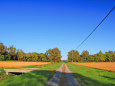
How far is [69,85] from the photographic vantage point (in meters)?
9.70

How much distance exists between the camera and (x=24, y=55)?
4872 inches

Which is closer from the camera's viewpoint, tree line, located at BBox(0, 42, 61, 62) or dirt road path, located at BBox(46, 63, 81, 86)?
dirt road path, located at BBox(46, 63, 81, 86)

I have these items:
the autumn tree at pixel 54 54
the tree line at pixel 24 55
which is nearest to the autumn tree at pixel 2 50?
the tree line at pixel 24 55

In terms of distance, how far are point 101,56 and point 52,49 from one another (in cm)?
6714

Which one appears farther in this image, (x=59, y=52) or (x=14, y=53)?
(x=14, y=53)

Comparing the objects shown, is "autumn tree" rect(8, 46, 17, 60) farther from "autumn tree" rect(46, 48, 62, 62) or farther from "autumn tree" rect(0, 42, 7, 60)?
"autumn tree" rect(46, 48, 62, 62)

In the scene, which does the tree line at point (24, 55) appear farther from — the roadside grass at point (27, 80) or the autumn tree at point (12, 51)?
the roadside grass at point (27, 80)

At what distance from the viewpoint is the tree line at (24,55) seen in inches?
3383

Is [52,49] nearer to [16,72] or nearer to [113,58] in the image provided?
[16,72]

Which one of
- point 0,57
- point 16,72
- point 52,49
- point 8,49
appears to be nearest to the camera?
point 16,72

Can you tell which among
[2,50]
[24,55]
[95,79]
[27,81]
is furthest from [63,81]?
[24,55]

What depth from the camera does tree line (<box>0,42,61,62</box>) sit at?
282ft

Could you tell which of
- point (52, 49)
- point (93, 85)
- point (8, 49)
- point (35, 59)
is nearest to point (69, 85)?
point (93, 85)

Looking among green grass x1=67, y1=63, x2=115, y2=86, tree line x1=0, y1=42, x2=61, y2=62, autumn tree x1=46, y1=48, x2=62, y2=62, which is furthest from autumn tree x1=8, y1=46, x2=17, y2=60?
green grass x1=67, y1=63, x2=115, y2=86
